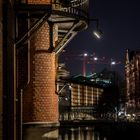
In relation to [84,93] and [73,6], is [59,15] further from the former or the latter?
[84,93]

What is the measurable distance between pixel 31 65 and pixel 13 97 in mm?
2840

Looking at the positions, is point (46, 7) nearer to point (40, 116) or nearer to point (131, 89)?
point (40, 116)

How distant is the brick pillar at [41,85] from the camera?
15.1 metres

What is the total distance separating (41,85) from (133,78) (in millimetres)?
145026

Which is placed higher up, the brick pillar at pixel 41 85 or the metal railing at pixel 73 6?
the metal railing at pixel 73 6

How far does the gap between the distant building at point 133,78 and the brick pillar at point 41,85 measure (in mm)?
127110

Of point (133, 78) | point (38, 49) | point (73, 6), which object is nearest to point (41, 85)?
point (38, 49)

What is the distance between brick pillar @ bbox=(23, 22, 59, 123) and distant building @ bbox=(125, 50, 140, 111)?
127110 millimetres

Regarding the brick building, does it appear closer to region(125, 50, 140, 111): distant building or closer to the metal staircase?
the metal staircase

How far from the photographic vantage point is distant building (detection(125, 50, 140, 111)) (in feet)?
489

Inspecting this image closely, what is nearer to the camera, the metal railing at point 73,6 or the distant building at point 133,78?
the metal railing at point 73,6

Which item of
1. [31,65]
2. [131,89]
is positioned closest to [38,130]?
[31,65]

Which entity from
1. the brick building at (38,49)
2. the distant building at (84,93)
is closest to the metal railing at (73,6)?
the brick building at (38,49)

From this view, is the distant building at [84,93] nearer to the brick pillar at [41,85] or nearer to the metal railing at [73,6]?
the metal railing at [73,6]
